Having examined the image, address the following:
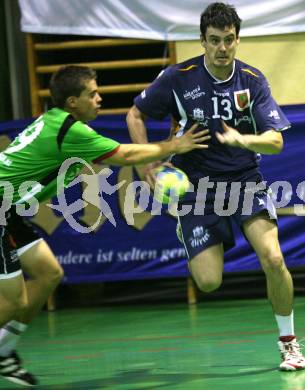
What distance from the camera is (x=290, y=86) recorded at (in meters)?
8.38

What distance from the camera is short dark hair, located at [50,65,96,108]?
5.17 m

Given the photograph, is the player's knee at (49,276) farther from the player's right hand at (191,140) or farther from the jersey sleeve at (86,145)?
the player's right hand at (191,140)

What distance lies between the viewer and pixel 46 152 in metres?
5.11

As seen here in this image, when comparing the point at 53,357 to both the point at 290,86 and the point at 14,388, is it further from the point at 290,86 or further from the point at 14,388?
the point at 290,86

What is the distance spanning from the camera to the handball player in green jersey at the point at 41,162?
200 inches

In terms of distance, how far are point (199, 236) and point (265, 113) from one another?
816 mm

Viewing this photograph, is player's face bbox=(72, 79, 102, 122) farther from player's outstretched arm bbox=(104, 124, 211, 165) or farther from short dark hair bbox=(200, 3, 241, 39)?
short dark hair bbox=(200, 3, 241, 39)

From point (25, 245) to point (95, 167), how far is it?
311 cm

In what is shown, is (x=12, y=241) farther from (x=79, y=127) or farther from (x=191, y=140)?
(x=191, y=140)

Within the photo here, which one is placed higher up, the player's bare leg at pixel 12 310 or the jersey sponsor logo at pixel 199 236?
the jersey sponsor logo at pixel 199 236

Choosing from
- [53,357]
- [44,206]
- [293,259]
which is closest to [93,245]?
[44,206]

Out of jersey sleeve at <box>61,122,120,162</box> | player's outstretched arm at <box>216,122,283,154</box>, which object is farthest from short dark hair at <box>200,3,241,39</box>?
jersey sleeve at <box>61,122,120,162</box>

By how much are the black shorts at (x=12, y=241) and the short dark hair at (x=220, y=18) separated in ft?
5.03

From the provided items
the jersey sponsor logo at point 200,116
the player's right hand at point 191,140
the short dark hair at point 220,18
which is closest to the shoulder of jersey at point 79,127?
the player's right hand at point 191,140
